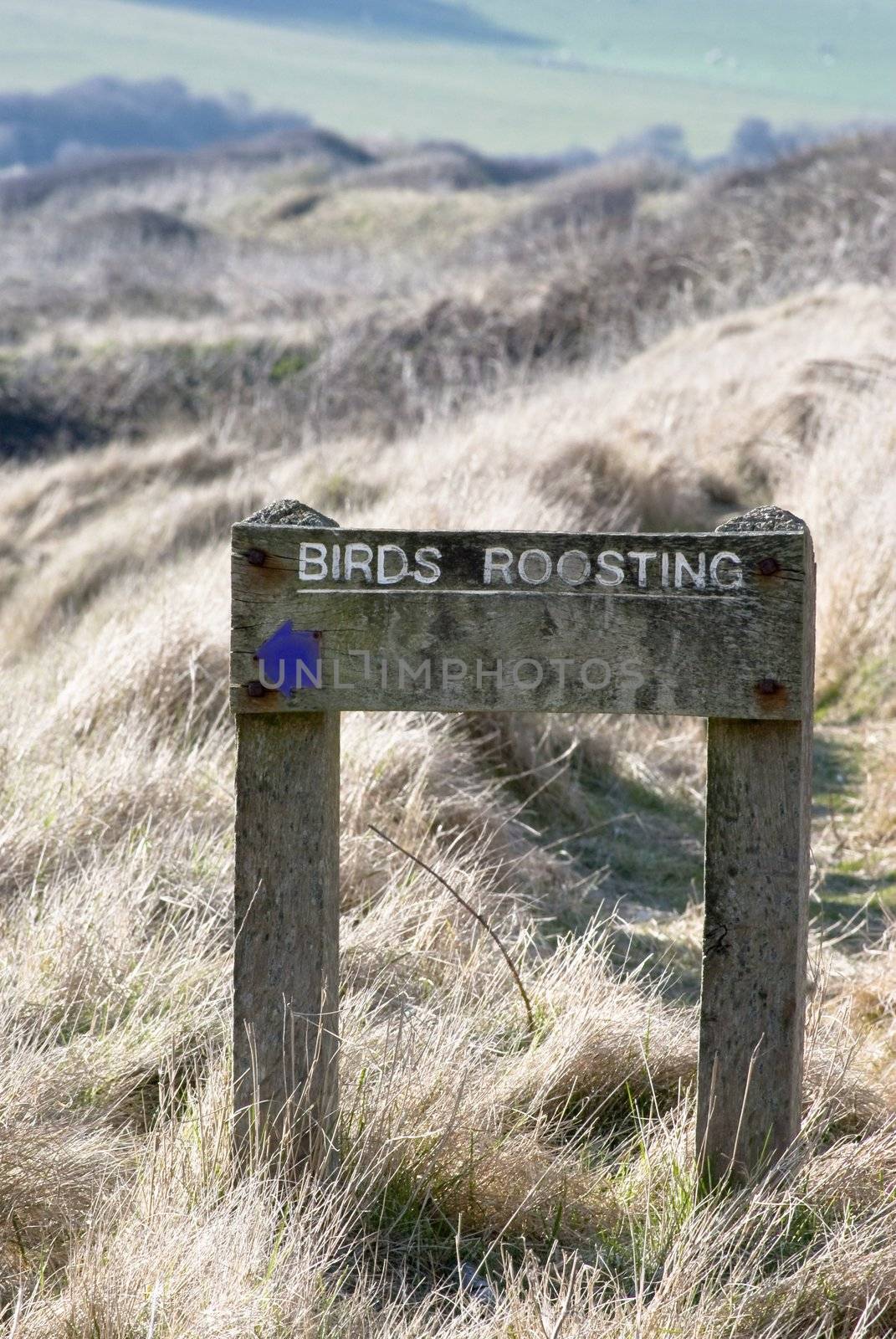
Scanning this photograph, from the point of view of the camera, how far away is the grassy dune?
214cm

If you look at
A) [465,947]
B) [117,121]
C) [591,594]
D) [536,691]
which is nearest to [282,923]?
[536,691]

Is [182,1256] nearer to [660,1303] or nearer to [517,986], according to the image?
[660,1303]

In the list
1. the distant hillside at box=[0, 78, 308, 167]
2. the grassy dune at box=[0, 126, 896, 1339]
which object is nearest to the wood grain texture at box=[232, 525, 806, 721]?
the grassy dune at box=[0, 126, 896, 1339]

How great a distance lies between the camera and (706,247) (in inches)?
719

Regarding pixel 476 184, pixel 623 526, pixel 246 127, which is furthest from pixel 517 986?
pixel 246 127

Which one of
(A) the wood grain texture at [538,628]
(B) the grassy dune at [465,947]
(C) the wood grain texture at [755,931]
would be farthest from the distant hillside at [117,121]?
(C) the wood grain texture at [755,931]

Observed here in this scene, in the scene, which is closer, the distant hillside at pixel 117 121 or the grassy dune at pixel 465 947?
the grassy dune at pixel 465 947

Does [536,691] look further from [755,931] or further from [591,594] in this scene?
[755,931]

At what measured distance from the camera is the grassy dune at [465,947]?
7.02 ft

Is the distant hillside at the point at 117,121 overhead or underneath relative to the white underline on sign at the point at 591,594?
overhead

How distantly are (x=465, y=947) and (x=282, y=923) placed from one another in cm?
102

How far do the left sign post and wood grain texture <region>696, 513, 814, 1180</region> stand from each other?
2.11 ft

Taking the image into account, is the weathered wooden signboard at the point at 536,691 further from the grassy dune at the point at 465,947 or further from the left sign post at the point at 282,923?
the grassy dune at the point at 465,947

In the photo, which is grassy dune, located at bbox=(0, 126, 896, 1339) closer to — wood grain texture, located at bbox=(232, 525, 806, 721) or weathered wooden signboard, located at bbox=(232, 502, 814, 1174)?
weathered wooden signboard, located at bbox=(232, 502, 814, 1174)
